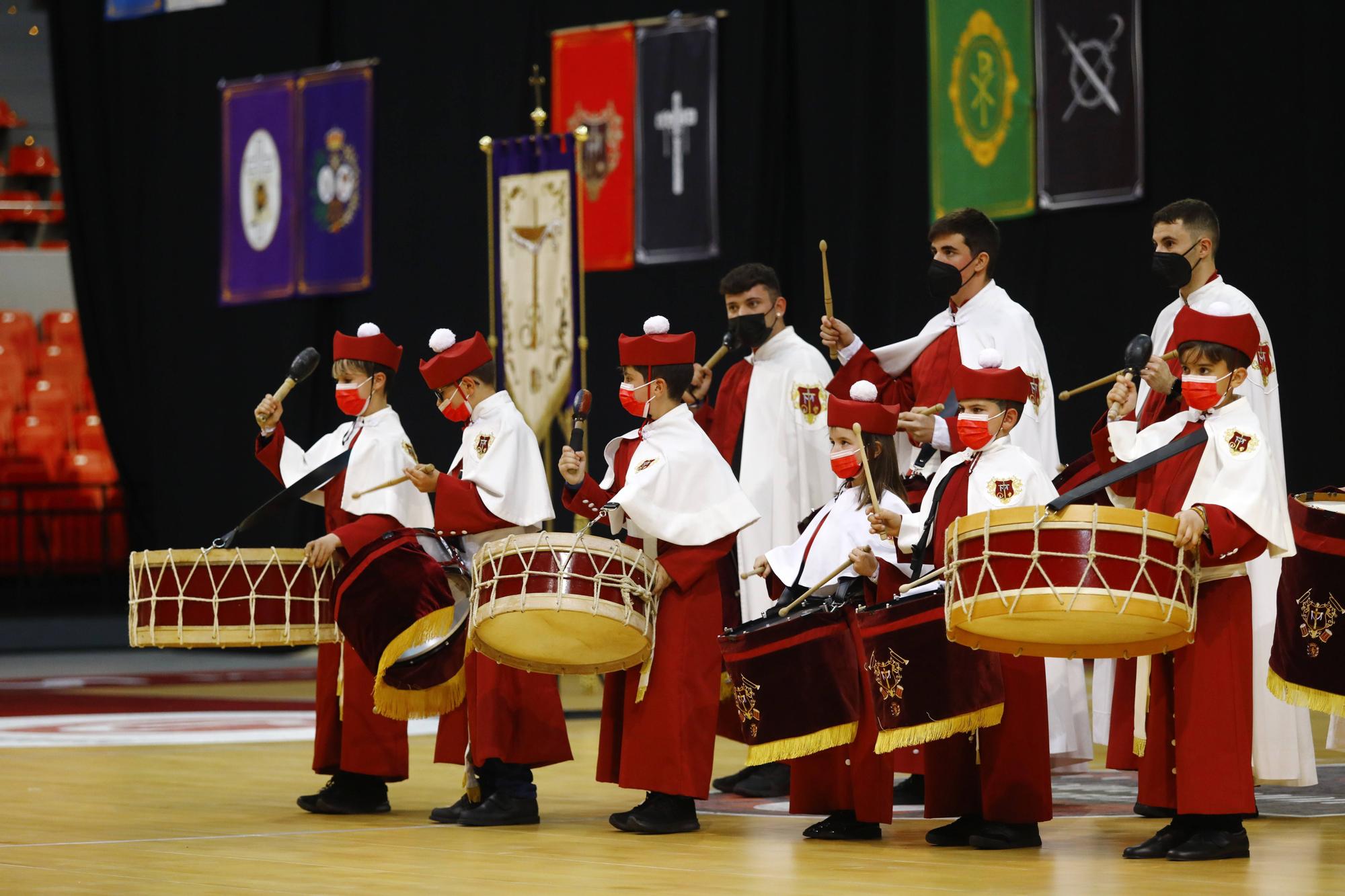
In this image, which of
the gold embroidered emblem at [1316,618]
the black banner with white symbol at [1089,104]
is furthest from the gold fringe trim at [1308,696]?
the black banner with white symbol at [1089,104]

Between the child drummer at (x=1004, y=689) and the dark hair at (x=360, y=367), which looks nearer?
the child drummer at (x=1004, y=689)

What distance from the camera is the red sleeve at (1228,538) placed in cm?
481

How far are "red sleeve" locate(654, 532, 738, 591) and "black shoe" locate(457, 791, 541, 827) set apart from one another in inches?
35.9

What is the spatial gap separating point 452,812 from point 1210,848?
94.3 inches

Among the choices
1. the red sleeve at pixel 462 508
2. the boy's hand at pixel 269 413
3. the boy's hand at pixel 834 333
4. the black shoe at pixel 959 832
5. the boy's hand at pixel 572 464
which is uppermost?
the boy's hand at pixel 834 333

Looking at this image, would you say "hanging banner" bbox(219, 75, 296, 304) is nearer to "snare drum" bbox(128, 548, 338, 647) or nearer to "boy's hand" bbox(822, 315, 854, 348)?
"snare drum" bbox(128, 548, 338, 647)

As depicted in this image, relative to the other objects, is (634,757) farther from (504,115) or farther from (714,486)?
(504,115)

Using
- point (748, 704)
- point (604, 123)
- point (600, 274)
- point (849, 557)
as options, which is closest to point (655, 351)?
point (849, 557)

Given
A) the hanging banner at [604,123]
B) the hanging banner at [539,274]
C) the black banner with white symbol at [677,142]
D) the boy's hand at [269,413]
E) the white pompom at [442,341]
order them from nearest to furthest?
the white pompom at [442,341]
the boy's hand at [269,413]
the hanging banner at [539,274]
the black banner with white symbol at [677,142]
the hanging banner at [604,123]

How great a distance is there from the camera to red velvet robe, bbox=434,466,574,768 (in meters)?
6.09

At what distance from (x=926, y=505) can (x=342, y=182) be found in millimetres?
8887

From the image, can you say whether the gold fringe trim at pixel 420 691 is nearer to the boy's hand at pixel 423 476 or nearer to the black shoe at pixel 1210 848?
the boy's hand at pixel 423 476

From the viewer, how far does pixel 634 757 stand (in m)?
5.84

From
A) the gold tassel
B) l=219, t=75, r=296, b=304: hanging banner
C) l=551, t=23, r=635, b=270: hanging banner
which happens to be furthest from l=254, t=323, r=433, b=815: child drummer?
l=219, t=75, r=296, b=304: hanging banner
